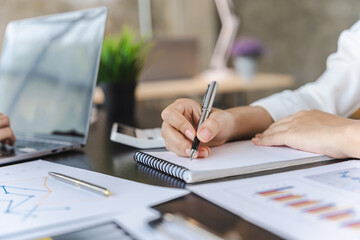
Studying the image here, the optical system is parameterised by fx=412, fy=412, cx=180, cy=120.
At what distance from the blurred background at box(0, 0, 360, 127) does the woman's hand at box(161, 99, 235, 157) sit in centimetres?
210

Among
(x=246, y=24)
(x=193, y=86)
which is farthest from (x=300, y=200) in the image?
(x=246, y=24)

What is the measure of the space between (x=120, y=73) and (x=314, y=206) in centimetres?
106

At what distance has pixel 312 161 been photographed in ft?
2.18

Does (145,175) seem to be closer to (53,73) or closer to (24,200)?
(24,200)

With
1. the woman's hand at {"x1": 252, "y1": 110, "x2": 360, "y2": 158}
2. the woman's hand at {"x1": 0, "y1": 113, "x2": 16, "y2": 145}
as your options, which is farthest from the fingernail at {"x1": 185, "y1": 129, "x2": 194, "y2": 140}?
the woman's hand at {"x1": 0, "y1": 113, "x2": 16, "y2": 145}

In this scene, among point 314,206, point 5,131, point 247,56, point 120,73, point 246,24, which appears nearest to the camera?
point 314,206

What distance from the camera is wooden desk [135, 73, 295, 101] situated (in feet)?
8.50

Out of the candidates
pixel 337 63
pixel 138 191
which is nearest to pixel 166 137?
pixel 138 191

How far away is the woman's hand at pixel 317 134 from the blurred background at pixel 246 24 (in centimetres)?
215

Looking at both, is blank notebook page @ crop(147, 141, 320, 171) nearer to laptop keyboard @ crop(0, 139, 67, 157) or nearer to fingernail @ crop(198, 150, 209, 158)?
fingernail @ crop(198, 150, 209, 158)

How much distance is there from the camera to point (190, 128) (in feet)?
2.35

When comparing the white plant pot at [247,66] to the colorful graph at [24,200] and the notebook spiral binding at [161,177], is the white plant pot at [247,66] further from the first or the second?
the colorful graph at [24,200]

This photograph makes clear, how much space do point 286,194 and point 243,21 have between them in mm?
4589

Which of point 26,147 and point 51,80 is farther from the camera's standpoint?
point 51,80
